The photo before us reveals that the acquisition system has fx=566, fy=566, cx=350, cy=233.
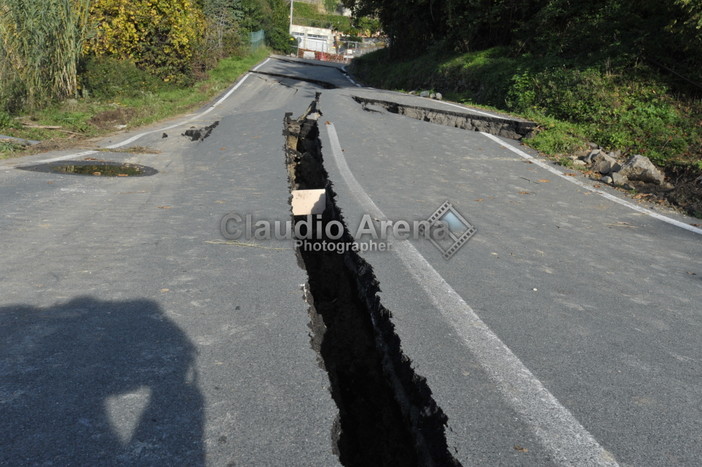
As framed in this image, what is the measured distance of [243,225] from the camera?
16.7 feet

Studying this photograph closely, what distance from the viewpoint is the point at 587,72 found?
1325 cm

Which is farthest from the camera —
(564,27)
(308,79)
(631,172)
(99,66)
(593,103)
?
(308,79)

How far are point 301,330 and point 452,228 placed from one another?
263cm

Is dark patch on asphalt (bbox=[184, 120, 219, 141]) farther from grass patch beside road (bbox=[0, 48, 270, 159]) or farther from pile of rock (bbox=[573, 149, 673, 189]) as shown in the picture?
pile of rock (bbox=[573, 149, 673, 189])

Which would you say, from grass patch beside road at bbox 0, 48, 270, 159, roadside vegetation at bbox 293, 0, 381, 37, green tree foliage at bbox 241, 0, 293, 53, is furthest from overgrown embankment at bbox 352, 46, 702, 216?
roadside vegetation at bbox 293, 0, 381, 37

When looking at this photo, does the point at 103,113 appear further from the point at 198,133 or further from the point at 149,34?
the point at 149,34

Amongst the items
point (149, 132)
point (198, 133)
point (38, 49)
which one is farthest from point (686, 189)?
point (38, 49)

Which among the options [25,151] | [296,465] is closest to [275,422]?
[296,465]

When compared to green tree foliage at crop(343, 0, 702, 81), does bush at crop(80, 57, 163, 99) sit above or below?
below

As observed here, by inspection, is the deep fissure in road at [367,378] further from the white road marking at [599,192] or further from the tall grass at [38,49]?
the tall grass at [38,49]

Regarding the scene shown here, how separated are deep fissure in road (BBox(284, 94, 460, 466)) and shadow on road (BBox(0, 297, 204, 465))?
2.07 feet

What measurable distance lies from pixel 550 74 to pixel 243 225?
11412mm

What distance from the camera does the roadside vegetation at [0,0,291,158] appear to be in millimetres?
13297

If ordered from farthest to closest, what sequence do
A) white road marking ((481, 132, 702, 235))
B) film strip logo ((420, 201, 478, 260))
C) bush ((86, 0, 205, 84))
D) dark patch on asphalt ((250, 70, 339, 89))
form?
dark patch on asphalt ((250, 70, 339, 89)) < bush ((86, 0, 205, 84)) < white road marking ((481, 132, 702, 235)) < film strip logo ((420, 201, 478, 260))
